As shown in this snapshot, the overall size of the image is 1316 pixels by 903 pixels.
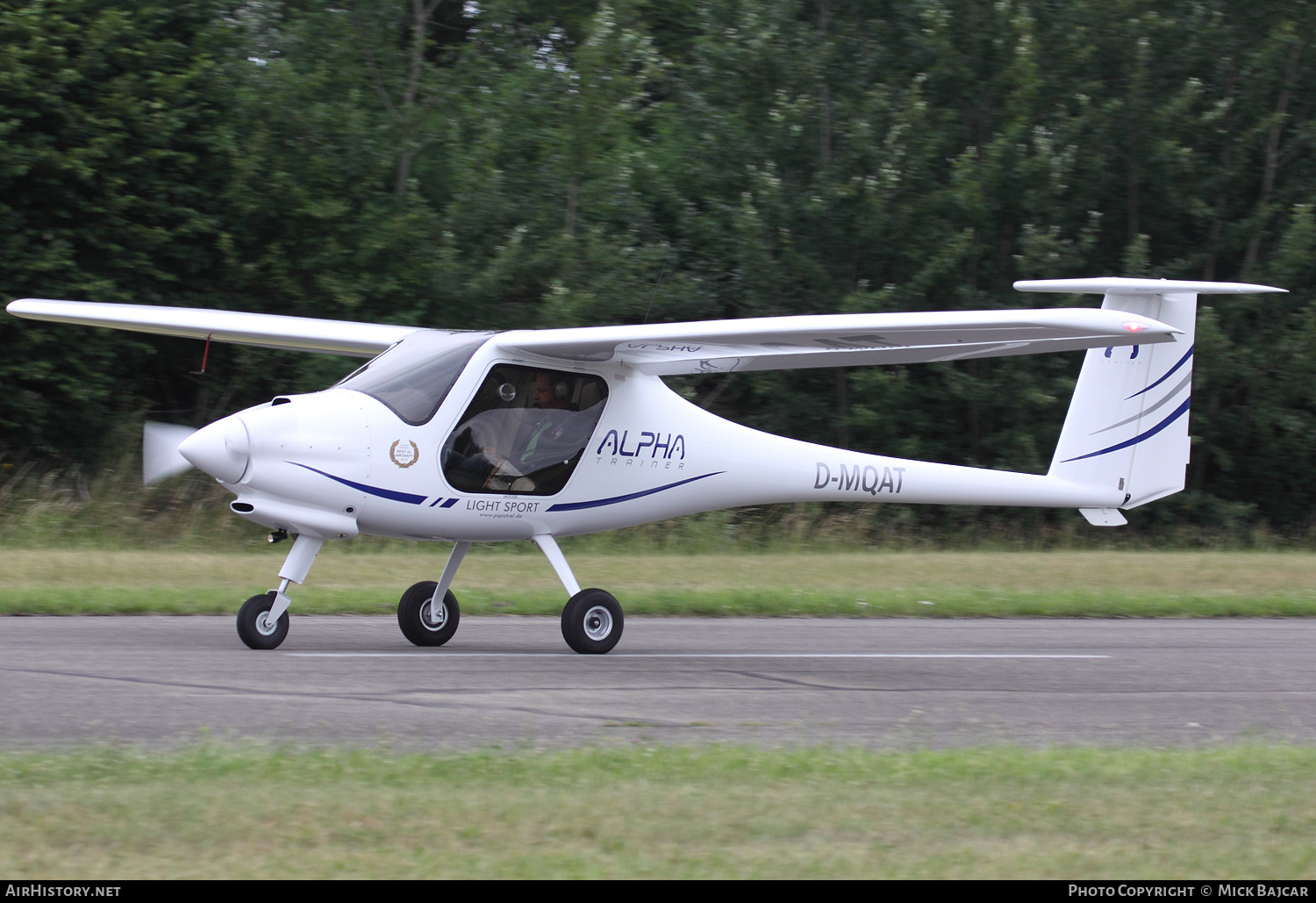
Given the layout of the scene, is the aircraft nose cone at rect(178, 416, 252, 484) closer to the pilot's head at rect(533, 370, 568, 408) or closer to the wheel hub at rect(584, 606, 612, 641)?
the pilot's head at rect(533, 370, 568, 408)

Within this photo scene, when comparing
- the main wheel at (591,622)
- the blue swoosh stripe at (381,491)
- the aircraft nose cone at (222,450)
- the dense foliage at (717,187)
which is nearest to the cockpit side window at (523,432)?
the blue swoosh stripe at (381,491)

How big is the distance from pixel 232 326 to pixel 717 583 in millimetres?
6430

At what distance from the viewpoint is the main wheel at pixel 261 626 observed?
8.91 metres

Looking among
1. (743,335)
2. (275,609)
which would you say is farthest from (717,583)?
(275,609)

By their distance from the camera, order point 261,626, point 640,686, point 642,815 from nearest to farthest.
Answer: point 642,815 < point 640,686 < point 261,626

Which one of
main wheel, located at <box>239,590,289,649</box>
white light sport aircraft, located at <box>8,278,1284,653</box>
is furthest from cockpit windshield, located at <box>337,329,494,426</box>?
main wheel, located at <box>239,590,289,649</box>

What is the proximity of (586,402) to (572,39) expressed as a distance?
769 inches

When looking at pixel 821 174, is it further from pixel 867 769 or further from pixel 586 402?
pixel 867 769

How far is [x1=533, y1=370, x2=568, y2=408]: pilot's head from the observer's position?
383 inches

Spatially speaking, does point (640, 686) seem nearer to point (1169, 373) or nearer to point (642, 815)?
point (642, 815)

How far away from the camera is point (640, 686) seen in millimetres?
8148

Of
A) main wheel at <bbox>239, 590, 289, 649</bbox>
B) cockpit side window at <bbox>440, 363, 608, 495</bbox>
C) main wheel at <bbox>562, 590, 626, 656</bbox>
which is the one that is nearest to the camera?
main wheel at <bbox>239, 590, 289, 649</bbox>

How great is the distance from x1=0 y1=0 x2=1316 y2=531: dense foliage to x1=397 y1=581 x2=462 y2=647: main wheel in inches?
430

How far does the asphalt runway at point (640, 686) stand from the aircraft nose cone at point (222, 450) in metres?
1.20
